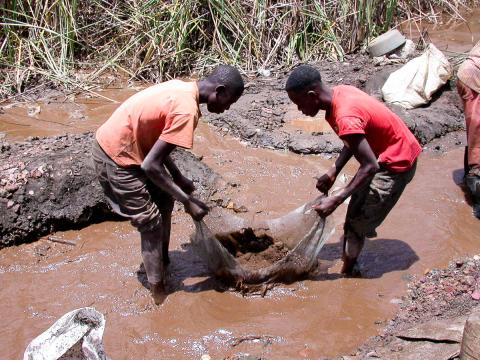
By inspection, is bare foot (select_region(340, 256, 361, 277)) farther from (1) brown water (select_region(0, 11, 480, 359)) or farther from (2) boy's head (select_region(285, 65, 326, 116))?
(2) boy's head (select_region(285, 65, 326, 116))

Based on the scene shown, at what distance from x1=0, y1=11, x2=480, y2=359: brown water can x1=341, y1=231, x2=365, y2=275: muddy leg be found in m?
0.09

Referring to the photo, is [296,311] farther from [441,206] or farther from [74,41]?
[74,41]

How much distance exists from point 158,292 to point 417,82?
389cm

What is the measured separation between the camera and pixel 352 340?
3359mm

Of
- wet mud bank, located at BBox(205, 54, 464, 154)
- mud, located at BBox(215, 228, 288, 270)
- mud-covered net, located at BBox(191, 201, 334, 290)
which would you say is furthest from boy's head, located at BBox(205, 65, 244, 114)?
wet mud bank, located at BBox(205, 54, 464, 154)

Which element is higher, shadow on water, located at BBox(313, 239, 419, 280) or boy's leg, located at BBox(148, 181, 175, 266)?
boy's leg, located at BBox(148, 181, 175, 266)

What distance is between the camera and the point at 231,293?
12.4 ft

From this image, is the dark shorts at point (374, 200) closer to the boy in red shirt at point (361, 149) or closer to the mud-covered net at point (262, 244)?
the boy in red shirt at point (361, 149)

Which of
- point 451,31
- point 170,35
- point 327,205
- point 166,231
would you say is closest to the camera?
point 327,205

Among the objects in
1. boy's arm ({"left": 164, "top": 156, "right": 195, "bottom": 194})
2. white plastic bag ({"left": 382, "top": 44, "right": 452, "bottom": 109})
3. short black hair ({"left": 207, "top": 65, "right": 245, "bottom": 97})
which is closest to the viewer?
short black hair ({"left": 207, "top": 65, "right": 245, "bottom": 97})

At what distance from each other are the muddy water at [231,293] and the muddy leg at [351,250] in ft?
0.29

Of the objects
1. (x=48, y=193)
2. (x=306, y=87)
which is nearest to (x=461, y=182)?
(x=306, y=87)

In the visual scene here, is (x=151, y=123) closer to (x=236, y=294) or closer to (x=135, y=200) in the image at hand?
(x=135, y=200)

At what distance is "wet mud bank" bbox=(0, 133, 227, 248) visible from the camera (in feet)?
14.1
